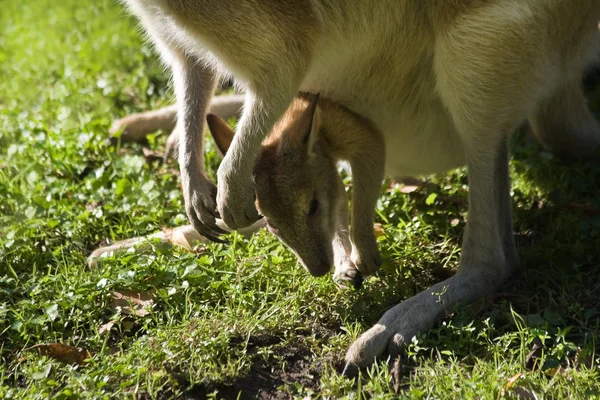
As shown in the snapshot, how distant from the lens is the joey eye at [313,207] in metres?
4.07

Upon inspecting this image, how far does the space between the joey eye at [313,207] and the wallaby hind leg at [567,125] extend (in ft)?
4.07

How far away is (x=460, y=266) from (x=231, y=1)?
148cm

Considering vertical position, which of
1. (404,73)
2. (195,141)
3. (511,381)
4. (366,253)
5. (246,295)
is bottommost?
(246,295)

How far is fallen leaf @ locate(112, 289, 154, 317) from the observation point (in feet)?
12.5

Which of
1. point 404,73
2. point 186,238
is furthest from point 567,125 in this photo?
point 186,238

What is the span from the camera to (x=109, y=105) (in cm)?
586

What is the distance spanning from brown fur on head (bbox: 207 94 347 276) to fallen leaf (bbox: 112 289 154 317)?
0.63 m

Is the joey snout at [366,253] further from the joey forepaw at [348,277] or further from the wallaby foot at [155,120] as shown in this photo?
the wallaby foot at [155,120]

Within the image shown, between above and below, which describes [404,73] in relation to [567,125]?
above

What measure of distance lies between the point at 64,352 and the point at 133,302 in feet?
1.38

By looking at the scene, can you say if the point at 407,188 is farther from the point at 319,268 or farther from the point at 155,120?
the point at 155,120

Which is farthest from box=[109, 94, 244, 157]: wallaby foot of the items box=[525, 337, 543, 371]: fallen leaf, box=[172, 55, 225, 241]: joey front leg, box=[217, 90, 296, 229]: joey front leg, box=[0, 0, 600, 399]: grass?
box=[525, 337, 543, 371]: fallen leaf

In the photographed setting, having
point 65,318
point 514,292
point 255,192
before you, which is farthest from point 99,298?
point 514,292

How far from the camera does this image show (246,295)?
3848mm
